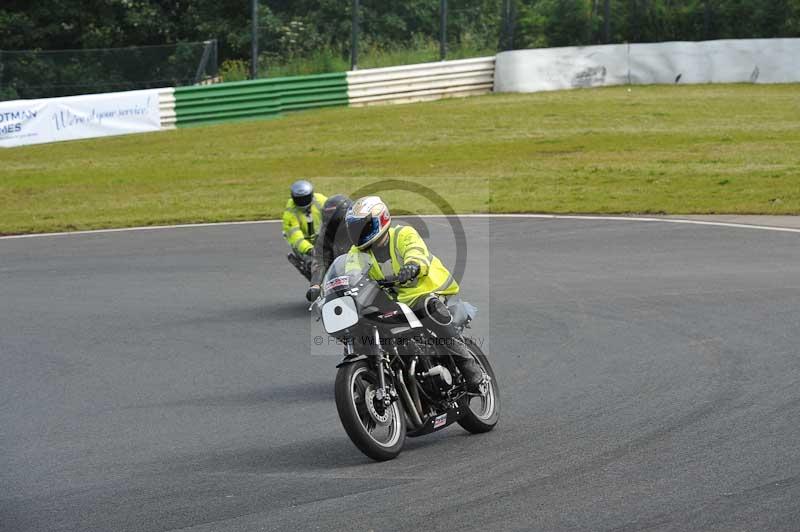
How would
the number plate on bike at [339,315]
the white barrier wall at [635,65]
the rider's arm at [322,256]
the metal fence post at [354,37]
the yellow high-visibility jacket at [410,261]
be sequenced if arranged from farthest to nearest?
the white barrier wall at [635,65] → the metal fence post at [354,37] → the rider's arm at [322,256] → the yellow high-visibility jacket at [410,261] → the number plate on bike at [339,315]

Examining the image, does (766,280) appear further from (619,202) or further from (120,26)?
(120,26)

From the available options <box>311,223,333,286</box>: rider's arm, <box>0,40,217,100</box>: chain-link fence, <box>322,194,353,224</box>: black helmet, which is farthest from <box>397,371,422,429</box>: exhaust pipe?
<box>0,40,217,100</box>: chain-link fence

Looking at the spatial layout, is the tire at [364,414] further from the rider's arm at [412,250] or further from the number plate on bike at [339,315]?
the rider's arm at [412,250]

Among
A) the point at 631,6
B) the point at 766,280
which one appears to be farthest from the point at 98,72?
the point at 766,280

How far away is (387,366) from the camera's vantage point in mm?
8070

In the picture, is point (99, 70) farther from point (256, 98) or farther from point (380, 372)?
point (380, 372)

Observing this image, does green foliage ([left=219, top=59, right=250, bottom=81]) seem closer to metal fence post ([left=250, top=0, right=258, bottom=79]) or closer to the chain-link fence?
the chain-link fence

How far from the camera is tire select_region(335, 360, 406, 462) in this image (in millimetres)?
7652

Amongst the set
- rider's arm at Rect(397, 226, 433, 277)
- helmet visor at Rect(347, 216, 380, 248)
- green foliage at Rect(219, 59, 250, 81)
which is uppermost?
green foliage at Rect(219, 59, 250, 81)

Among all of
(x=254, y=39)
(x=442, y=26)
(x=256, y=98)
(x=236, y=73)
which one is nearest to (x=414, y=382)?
(x=254, y=39)

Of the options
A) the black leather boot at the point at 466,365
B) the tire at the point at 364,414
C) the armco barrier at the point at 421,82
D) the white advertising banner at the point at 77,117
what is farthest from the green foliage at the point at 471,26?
the tire at the point at 364,414

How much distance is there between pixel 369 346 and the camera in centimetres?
798

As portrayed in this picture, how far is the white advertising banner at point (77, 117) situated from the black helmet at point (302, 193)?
18.9 metres

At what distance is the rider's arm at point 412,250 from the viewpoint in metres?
8.15
